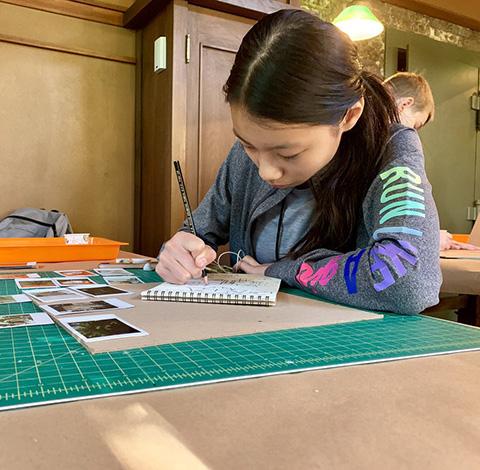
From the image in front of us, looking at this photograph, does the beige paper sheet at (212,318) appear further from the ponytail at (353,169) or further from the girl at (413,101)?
the girl at (413,101)

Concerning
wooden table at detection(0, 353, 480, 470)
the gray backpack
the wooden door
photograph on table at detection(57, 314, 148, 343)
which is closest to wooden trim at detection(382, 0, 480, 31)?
the wooden door

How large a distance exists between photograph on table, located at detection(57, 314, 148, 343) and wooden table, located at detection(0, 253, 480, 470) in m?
0.18

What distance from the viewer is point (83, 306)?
749 millimetres

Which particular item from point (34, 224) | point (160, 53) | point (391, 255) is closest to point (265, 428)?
point (391, 255)

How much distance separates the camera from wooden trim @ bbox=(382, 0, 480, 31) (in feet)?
11.1

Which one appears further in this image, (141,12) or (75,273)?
(141,12)

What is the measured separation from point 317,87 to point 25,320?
1.82ft

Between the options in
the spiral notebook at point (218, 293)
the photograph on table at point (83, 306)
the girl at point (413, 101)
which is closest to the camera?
the photograph on table at point (83, 306)

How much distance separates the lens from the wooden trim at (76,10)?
202 cm

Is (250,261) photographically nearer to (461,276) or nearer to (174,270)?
(174,270)

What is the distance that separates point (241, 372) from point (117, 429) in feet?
0.50

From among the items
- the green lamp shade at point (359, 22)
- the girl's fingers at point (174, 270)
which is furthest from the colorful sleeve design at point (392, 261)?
the green lamp shade at point (359, 22)

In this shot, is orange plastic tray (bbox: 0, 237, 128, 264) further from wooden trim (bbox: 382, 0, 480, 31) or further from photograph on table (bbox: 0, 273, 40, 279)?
wooden trim (bbox: 382, 0, 480, 31)

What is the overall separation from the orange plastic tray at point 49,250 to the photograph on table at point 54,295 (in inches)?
19.1
